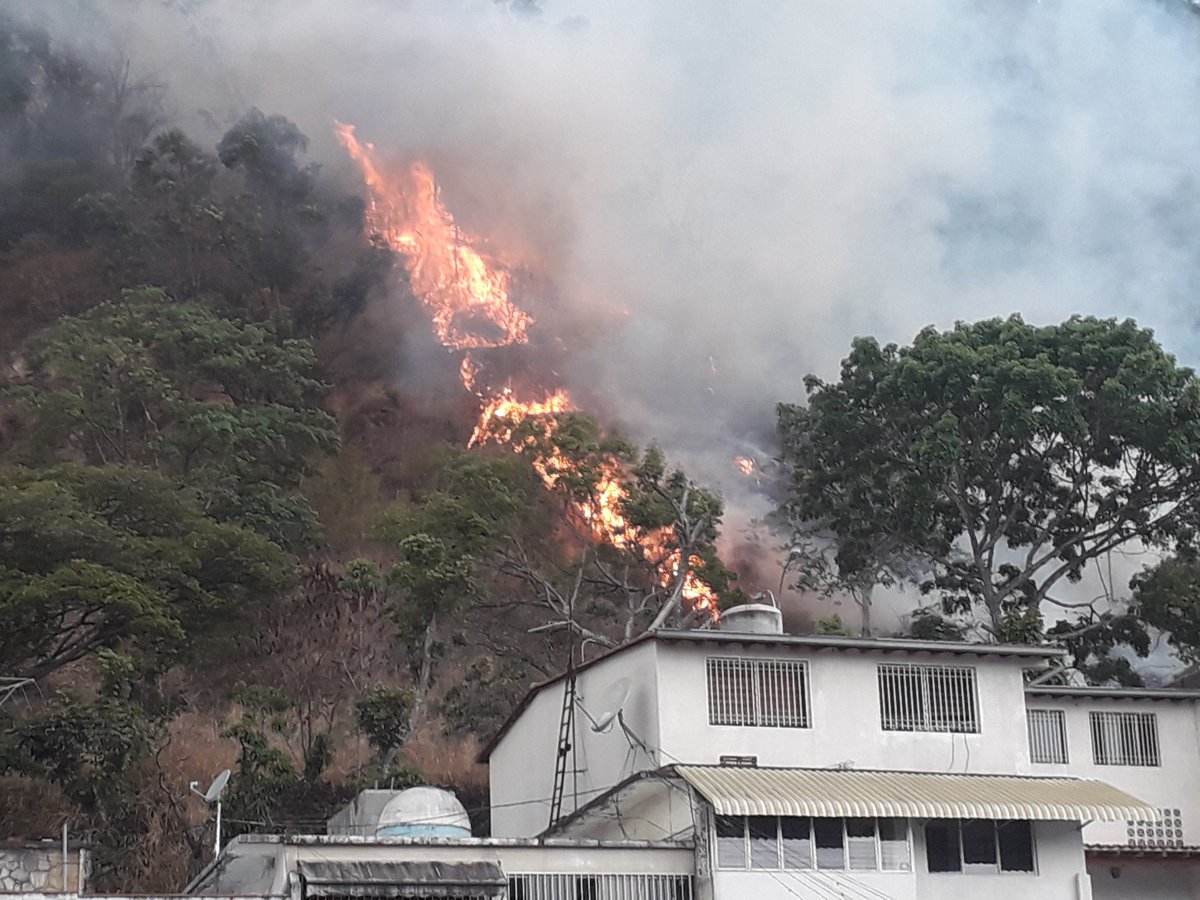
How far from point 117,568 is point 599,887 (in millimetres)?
21137

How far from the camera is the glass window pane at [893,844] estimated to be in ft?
88.8

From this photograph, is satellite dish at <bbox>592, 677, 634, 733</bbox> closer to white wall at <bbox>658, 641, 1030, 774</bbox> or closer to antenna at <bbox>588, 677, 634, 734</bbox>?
antenna at <bbox>588, 677, 634, 734</bbox>

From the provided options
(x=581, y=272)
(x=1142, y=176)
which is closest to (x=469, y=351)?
(x=581, y=272)

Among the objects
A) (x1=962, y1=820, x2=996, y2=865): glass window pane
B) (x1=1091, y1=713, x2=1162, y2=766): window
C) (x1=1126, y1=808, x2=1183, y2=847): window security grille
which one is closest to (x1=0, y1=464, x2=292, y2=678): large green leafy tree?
(x1=962, y1=820, x2=996, y2=865): glass window pane

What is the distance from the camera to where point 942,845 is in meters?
28.2

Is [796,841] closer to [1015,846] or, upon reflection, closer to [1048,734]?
[1015,846]

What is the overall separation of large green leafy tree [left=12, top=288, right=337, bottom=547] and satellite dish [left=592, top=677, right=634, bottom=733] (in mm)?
26173

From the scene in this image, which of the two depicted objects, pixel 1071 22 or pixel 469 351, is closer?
pixel 469 351

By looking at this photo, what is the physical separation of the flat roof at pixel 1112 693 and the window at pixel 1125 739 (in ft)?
1.59

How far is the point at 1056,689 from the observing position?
3362 cm

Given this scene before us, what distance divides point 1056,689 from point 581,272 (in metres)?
54.8

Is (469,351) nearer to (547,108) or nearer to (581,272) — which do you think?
(581,272)

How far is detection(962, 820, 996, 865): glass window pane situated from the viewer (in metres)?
28.3

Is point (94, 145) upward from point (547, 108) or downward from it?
downward
